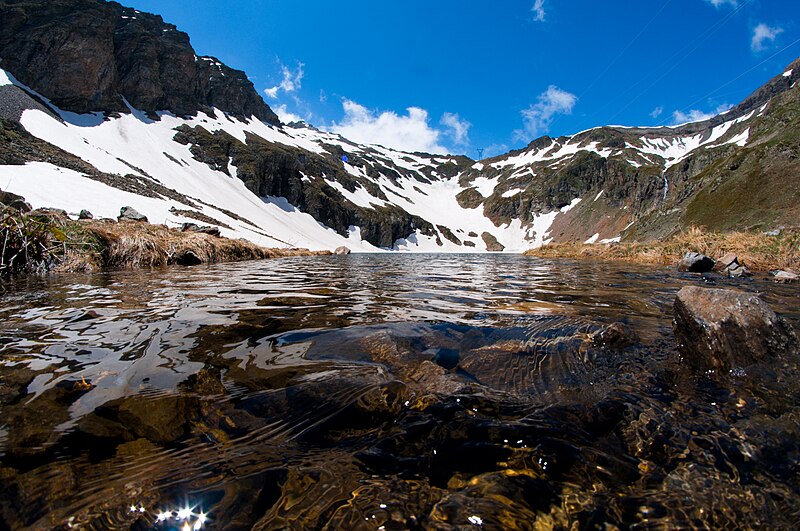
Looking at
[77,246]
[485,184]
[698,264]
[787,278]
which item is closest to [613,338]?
[787,278]

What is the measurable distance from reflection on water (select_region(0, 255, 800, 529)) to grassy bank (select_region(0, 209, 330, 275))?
708 centimetres

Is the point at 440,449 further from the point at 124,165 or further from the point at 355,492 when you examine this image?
the point at 124,165

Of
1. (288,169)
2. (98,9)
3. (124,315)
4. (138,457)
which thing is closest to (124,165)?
(288,169)

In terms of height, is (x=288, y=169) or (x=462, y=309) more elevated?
(x=288, y=169)

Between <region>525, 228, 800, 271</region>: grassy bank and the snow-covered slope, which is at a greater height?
the snow-covered slope

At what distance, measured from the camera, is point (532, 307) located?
20.4ft

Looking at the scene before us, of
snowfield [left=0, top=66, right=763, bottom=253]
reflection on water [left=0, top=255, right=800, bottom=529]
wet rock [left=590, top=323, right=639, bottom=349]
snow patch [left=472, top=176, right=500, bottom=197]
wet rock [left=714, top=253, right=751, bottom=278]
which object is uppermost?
snow patch [left=472, top=176, right=500, bottom=197]

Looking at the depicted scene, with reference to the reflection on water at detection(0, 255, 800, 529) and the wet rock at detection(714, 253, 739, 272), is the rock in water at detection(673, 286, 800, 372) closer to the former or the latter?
the reflection on water at detection(0, 255, 800, 529)

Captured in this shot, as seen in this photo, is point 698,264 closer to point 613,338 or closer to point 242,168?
point 613,338

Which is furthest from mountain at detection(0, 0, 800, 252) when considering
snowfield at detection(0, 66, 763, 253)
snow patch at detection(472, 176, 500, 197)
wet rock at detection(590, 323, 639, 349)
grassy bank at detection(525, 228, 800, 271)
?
wet rock at detection(590, 323, 639, 349)

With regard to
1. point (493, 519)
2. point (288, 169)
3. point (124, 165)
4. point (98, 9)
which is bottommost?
point (493, 519)

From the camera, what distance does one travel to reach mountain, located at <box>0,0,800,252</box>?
118 feet

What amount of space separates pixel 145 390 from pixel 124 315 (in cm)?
301

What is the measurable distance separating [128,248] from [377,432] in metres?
14.6
